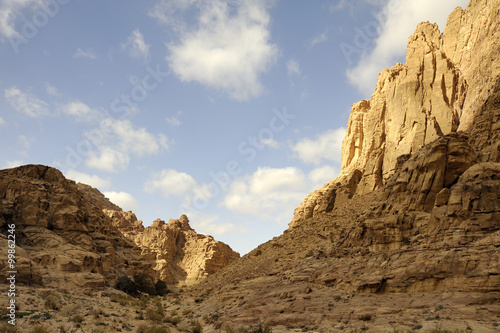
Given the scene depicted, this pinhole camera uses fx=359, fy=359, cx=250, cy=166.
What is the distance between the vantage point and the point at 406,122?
5441 centimetres

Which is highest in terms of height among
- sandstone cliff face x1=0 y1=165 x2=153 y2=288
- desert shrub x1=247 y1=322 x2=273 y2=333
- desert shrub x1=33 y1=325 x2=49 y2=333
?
sandstone cliff face x1=0 y1=165 x2=153 y2=288

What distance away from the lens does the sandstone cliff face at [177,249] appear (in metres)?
73.6

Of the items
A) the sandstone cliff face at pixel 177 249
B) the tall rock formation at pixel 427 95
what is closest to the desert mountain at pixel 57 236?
the sandstone cliff face at pixel 177 249

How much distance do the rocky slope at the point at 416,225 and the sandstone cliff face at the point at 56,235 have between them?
39.3 feet

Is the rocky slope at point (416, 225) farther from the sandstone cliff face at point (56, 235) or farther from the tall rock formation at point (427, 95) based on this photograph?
the sandstone cliff face at point (56, 235)

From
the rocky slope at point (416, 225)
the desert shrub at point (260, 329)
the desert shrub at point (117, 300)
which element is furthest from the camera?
the desert shrub at point (117, 300)

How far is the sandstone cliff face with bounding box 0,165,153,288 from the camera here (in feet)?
98.7

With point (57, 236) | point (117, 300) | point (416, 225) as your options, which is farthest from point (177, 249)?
point (416, 225)

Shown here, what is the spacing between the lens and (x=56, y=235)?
120 ft

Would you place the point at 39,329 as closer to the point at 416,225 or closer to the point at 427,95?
the point at 416,225

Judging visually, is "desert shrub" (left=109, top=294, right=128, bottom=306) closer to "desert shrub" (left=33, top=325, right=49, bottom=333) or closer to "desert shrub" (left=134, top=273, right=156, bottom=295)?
"desert shrub" (left=134, top=273, right=156, bottom=295)

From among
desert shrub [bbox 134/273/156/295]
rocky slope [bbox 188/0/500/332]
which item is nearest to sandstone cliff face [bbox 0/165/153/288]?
desert shrub [bbox 134/273/156/295]

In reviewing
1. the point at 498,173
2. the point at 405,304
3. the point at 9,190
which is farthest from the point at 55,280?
the point at 498,173

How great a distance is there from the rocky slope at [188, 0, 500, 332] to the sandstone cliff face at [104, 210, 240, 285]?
2971 centimetres
